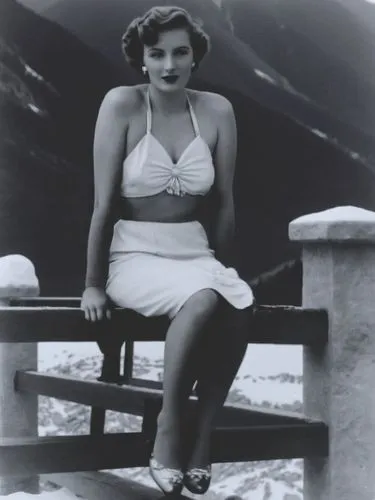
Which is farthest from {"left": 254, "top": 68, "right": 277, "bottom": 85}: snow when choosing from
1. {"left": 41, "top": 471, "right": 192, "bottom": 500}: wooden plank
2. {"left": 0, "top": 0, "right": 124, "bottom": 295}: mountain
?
{"left": 41, "top": 471, "right": 192, "bottom": 500}: wooden plank

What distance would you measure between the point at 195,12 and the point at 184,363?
3.70 m

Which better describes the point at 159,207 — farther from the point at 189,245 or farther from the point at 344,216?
the point at 344,216

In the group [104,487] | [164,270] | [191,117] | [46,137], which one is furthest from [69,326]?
[46,137]

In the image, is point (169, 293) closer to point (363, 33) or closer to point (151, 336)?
point (151, 336)

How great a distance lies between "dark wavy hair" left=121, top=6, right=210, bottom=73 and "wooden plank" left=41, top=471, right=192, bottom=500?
1555 mm

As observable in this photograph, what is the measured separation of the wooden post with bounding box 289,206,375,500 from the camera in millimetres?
2781

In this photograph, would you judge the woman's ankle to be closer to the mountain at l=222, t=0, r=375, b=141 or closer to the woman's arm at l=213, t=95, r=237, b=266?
the woman's arm at l=213, t=95, r=237, b=266

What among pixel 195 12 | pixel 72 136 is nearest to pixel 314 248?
pixel 72 136

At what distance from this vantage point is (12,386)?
4.10m

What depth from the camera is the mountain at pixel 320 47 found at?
5.58m

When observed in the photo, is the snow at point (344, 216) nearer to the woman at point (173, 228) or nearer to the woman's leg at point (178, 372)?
the woman at point (173, 228)

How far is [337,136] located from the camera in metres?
5.66

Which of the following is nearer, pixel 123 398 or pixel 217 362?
pixel 217 362

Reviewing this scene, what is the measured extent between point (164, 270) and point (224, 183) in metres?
0.36
